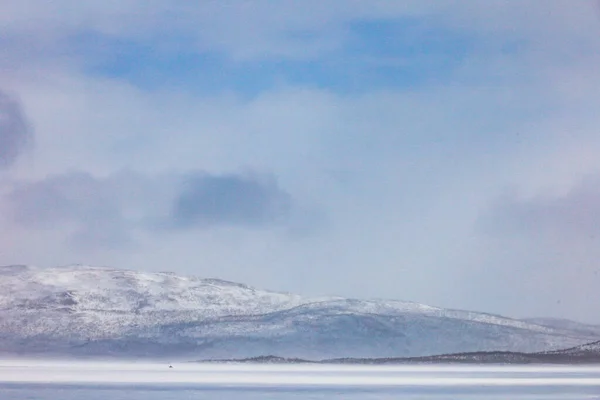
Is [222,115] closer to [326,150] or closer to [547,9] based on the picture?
[326,150]

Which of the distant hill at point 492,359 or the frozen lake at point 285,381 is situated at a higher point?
the distant hill at point 492,359

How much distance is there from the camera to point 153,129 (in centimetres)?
506

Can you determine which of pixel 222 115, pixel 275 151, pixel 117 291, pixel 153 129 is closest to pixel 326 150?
pixel 275 151

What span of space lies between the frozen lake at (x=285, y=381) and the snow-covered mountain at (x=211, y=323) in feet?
0.29

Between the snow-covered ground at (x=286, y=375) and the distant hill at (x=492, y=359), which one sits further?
the distant hill at (x=492, y=359)

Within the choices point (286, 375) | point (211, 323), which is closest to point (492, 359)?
point (286, 375)

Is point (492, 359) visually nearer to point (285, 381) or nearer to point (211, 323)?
point (285, 381)

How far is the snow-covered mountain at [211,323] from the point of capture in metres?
4.92

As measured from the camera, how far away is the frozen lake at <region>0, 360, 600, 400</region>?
4.70 metres

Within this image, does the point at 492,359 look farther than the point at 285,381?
Yes

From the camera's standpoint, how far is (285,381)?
481 centimetres

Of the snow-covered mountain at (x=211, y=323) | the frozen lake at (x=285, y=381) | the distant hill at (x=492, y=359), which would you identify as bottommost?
the frozen lake at (x=285, y=381)

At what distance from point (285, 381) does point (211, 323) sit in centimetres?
50

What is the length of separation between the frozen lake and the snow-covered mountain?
87mm
